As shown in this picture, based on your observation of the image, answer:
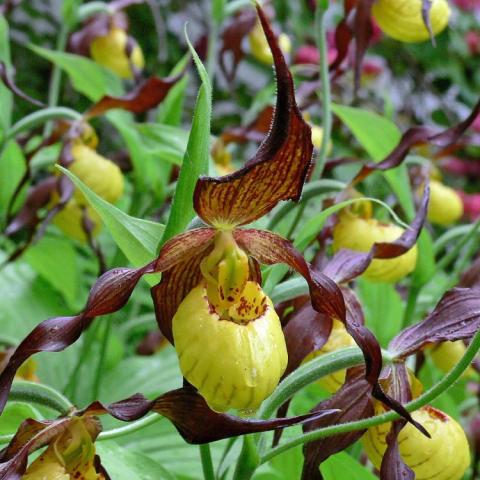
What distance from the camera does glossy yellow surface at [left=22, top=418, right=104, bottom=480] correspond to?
0.81 metres

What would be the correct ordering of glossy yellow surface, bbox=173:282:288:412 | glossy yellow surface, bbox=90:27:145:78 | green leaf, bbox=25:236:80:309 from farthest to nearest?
1. glossy yellow surface, bbox=90:27:145:78
2. green leaf, bbox=25:236:80:309
3. glossy yellow surface, bbox=173:282:288:412

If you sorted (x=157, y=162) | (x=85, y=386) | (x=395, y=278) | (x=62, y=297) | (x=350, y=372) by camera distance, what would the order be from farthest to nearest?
(x=62, y=297) < (x=85, y=386) < (x=157, y=162) < (x=395, y=278) < (x=350, y=372)

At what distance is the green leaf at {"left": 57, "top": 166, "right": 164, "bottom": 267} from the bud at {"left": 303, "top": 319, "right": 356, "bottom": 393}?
305mm

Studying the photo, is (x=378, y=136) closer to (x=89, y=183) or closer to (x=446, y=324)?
(x=89, y=183)

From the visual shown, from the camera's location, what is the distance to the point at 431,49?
3.32 m

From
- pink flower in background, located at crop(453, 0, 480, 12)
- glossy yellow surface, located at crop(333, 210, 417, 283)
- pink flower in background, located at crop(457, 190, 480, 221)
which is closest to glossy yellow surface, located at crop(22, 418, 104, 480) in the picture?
glossy yellow surface, located at crop(333, 210, 417, 283)

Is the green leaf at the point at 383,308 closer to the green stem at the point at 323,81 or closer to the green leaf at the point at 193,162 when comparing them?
the green stem at the point at 323,81

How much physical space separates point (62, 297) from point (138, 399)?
1.10 metres

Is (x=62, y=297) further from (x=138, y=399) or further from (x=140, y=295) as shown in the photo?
(x=138, y=399)

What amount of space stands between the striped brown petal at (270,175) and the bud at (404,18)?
68cm

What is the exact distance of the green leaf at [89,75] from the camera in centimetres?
168

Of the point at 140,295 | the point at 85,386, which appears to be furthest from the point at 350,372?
the point at 140,295

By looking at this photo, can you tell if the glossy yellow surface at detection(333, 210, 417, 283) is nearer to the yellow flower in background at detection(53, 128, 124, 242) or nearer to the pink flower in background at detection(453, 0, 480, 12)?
the yellow flower in background at detection(53, 128, 124, 242)

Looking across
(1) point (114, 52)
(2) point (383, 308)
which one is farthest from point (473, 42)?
(2) point (383, 308)
